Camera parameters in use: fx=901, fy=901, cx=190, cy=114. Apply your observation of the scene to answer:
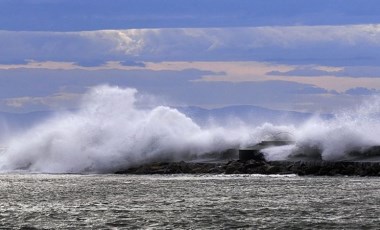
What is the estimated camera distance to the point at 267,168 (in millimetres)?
62562

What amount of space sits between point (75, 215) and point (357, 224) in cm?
1112

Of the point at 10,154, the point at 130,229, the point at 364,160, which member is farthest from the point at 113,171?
the point at 130,229

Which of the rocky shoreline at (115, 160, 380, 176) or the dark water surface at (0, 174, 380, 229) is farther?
the rocky shoreline at (115, 160, 380, 176)

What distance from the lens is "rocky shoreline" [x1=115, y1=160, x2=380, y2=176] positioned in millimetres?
58219

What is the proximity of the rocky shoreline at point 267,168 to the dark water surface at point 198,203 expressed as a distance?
3364 millimetres

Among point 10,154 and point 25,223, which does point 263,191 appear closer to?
point 25,223

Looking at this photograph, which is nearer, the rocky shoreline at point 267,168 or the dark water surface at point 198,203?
the dark water surface at point 198,203

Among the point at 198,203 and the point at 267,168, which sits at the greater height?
the point at 267,168

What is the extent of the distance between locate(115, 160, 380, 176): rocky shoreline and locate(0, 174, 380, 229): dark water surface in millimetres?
3364

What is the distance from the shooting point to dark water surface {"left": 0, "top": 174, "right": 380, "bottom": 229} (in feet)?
102

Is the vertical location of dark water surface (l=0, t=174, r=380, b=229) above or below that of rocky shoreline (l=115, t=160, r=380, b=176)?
below

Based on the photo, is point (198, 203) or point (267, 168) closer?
point (198, 203)

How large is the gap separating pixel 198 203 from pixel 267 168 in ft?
78.8

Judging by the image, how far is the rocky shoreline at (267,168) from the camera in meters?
58.2
